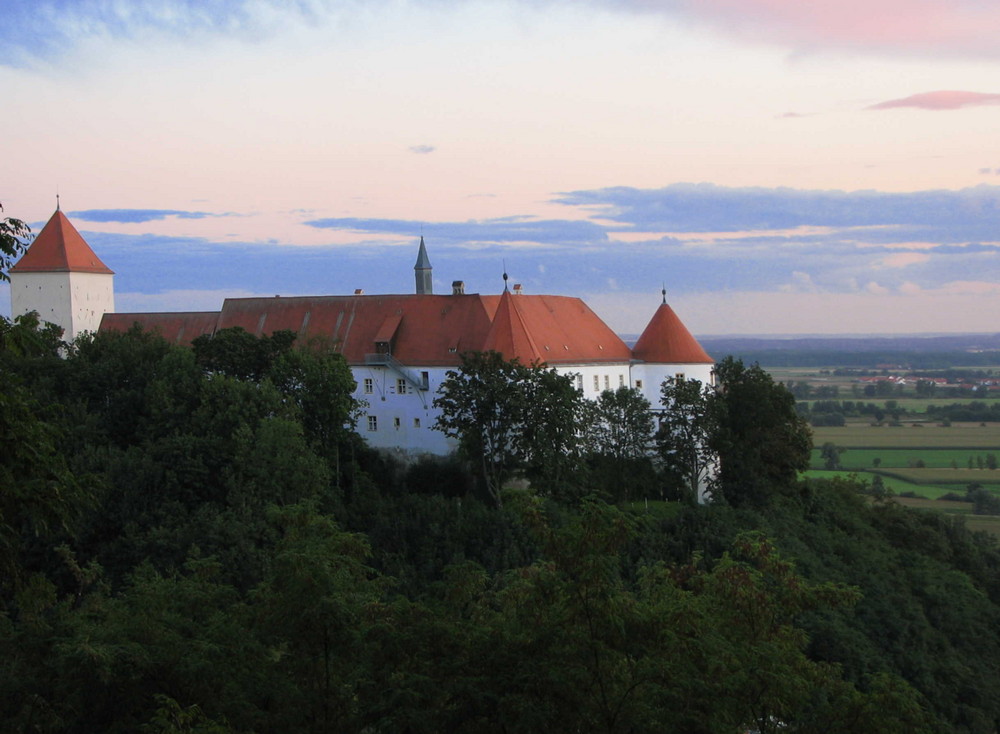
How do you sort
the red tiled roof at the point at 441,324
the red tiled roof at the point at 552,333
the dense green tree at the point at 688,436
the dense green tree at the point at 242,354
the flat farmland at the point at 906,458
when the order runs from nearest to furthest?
the dense green tree at the point at 688,436
the dense green tree at the point at 242,354
the red tiled roof at the point at 552,333
the red tiled roof at the point at 441,324
the flat farmland at the point at 906,458

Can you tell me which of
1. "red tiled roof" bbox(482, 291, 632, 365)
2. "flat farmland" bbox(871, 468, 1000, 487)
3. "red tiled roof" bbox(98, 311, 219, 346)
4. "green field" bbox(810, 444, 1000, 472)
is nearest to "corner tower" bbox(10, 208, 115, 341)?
"red tiled roof" bbox(98, 311, 219, 346)

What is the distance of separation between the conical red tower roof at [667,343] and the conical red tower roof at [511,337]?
6106mm

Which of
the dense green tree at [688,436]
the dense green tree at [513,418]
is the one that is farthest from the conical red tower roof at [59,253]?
the dense green tree at [688,436]

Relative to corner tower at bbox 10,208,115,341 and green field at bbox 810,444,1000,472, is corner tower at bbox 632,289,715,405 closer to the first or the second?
corner tower at bbox 10,208,115,341

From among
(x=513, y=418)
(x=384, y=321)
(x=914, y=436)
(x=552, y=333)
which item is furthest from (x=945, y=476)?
(x=513, y=418)

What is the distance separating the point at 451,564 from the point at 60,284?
42842mm

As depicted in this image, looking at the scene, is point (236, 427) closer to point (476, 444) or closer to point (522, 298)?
point (476, 444)

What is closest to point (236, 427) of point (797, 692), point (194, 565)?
point (194, 565)

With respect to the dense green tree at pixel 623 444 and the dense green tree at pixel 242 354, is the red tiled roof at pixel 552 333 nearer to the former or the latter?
the dense green tree at pixel 623 444

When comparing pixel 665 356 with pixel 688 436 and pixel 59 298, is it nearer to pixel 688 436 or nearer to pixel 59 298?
pixel 688 436

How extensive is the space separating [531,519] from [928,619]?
1332 inches

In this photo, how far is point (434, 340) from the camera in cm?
5197

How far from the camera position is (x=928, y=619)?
1764 inches

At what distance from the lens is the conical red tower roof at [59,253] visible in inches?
2516
